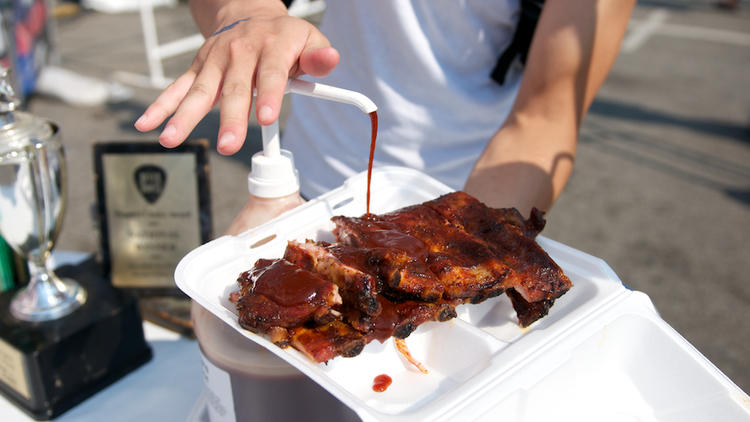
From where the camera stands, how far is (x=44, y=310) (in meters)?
1.30

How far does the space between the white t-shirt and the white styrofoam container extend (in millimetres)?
772

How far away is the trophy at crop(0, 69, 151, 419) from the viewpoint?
1220mm

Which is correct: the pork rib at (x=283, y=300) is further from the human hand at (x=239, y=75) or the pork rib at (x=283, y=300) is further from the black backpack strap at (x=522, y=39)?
the black backpack strap at (x=522, y=39)

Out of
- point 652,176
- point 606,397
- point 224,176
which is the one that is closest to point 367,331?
point 606,397

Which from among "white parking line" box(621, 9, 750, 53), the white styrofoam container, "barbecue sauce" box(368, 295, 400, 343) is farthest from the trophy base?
"white parking line" box(621, 9, 750, 53)

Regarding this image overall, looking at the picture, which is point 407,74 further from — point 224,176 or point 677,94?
point 677,94

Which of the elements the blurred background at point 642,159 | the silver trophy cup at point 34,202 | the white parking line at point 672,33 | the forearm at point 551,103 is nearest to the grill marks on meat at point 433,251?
the forearm at point 551,103

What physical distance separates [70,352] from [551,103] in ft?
4.32

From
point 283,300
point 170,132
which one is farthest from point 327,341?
point 170,132

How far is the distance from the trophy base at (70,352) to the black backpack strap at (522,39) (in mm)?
1198

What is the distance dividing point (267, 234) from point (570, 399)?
60cm

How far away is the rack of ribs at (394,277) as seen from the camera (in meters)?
0.83

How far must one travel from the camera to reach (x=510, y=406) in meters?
0.81

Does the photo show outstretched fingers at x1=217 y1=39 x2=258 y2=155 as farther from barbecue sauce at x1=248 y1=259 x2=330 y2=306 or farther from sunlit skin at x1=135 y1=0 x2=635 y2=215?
barbecue sauce at x1=248 y1=259 x2=330 y2=306
